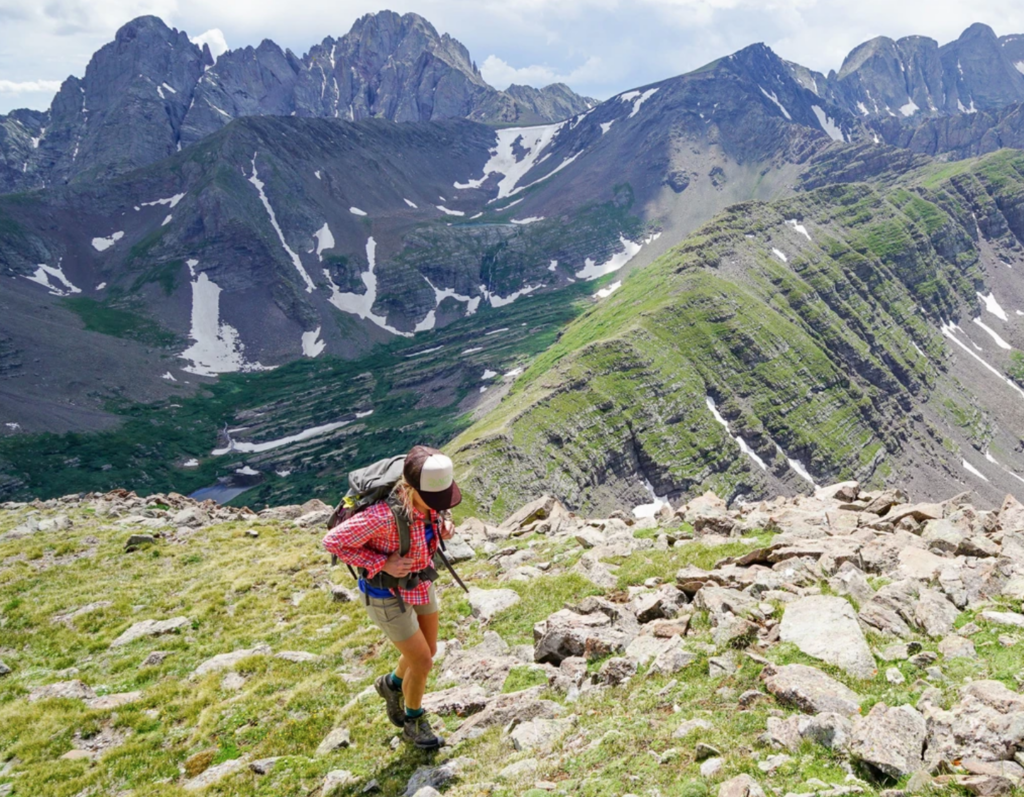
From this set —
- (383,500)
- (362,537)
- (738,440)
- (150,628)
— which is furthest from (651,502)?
(362,537)

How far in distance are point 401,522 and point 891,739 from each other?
6.72m

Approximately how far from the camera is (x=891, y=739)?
7148 mm

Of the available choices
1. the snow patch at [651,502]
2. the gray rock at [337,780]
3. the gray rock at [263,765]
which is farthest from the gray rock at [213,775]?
the snow patch at [651,502]

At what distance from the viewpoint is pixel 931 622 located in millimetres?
10453

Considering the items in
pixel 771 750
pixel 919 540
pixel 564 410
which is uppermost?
pixel 771 750

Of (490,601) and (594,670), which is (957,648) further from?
(490,601)

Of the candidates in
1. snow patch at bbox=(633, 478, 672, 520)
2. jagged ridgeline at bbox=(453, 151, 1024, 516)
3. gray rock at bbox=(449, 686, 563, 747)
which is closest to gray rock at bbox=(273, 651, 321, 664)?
gray rock at bbox=(449, 686, 563, 747)

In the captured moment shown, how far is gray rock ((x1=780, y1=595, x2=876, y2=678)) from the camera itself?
9.51 metres

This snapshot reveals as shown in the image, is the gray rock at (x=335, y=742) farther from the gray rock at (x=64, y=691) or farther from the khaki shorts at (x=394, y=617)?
the gray rock at (x=64, y=691)

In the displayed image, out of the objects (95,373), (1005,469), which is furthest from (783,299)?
(95,373)

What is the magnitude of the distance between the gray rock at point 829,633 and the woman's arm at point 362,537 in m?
7.02

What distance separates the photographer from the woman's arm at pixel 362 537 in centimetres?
854

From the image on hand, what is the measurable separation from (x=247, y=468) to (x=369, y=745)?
180287mm

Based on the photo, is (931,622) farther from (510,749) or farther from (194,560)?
(194,560)
